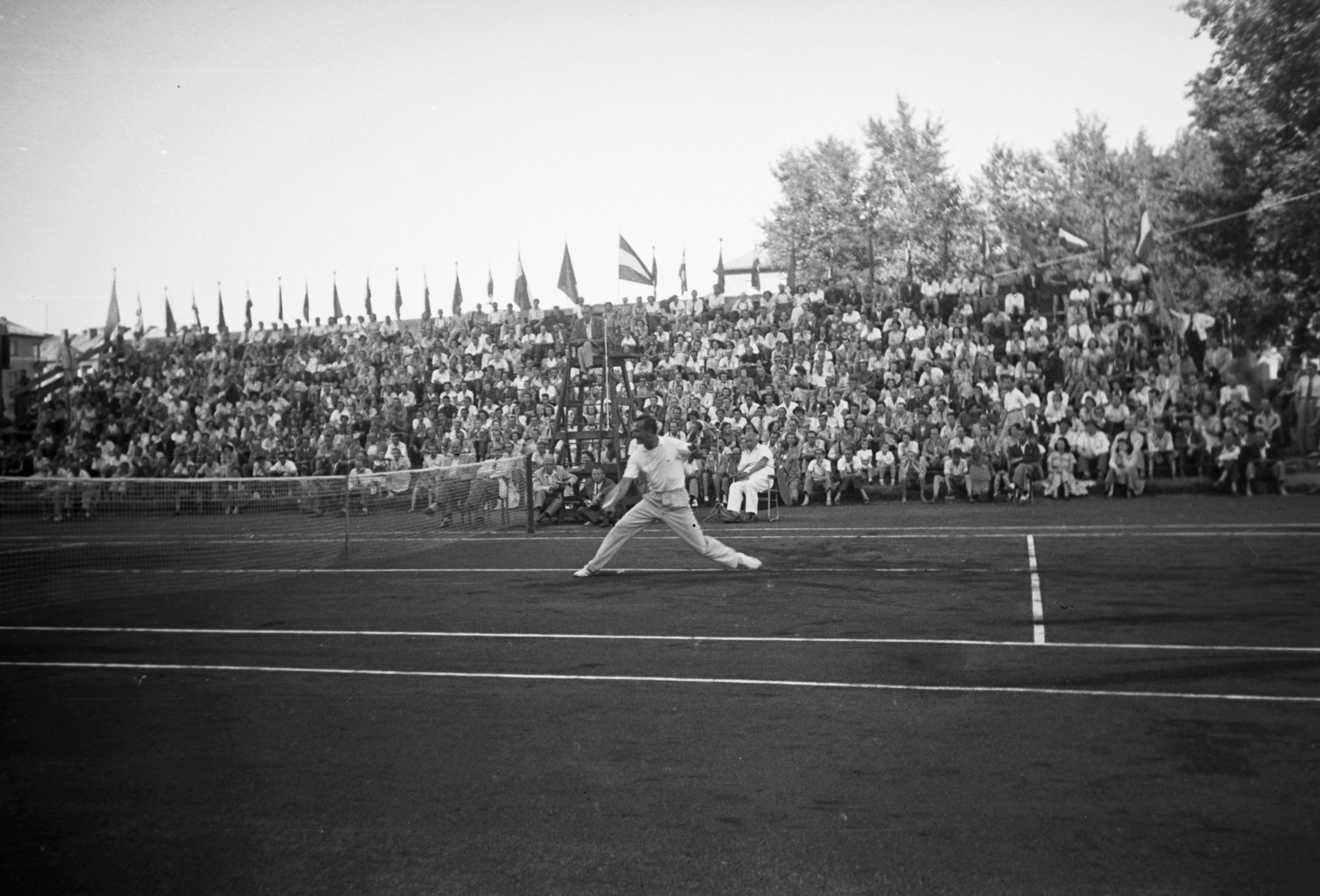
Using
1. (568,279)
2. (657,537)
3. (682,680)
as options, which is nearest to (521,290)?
(568,279)

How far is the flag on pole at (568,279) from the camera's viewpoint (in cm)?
2786

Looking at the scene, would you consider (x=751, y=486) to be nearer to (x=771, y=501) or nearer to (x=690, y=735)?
(x=771, y=501)

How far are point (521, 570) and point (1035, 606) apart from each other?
6920mm

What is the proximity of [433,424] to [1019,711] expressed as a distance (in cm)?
2536

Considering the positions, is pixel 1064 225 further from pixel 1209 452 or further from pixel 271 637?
pixel 271 637

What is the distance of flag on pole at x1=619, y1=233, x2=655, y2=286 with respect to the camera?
24047mm

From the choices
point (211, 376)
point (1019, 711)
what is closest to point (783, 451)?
point (1019, 711)

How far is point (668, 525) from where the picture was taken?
13.7 meters

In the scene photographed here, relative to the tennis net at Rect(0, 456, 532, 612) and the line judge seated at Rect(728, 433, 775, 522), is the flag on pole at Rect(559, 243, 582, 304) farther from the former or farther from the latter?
the line judge seated at Rect(728, 433, 775, 522)

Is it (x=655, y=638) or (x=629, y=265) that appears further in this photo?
(x=629, y=265)

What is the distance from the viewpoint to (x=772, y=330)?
1183 inches

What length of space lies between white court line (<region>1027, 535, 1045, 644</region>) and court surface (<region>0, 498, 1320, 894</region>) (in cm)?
6

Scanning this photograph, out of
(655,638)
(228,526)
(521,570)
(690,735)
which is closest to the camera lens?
(690,735)

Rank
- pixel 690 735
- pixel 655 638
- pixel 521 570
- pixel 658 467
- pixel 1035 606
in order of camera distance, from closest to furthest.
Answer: pixel 690 735 → pixel 655 638 → pixel 1035 606 → pixel 658 467 → pixel 521 570
